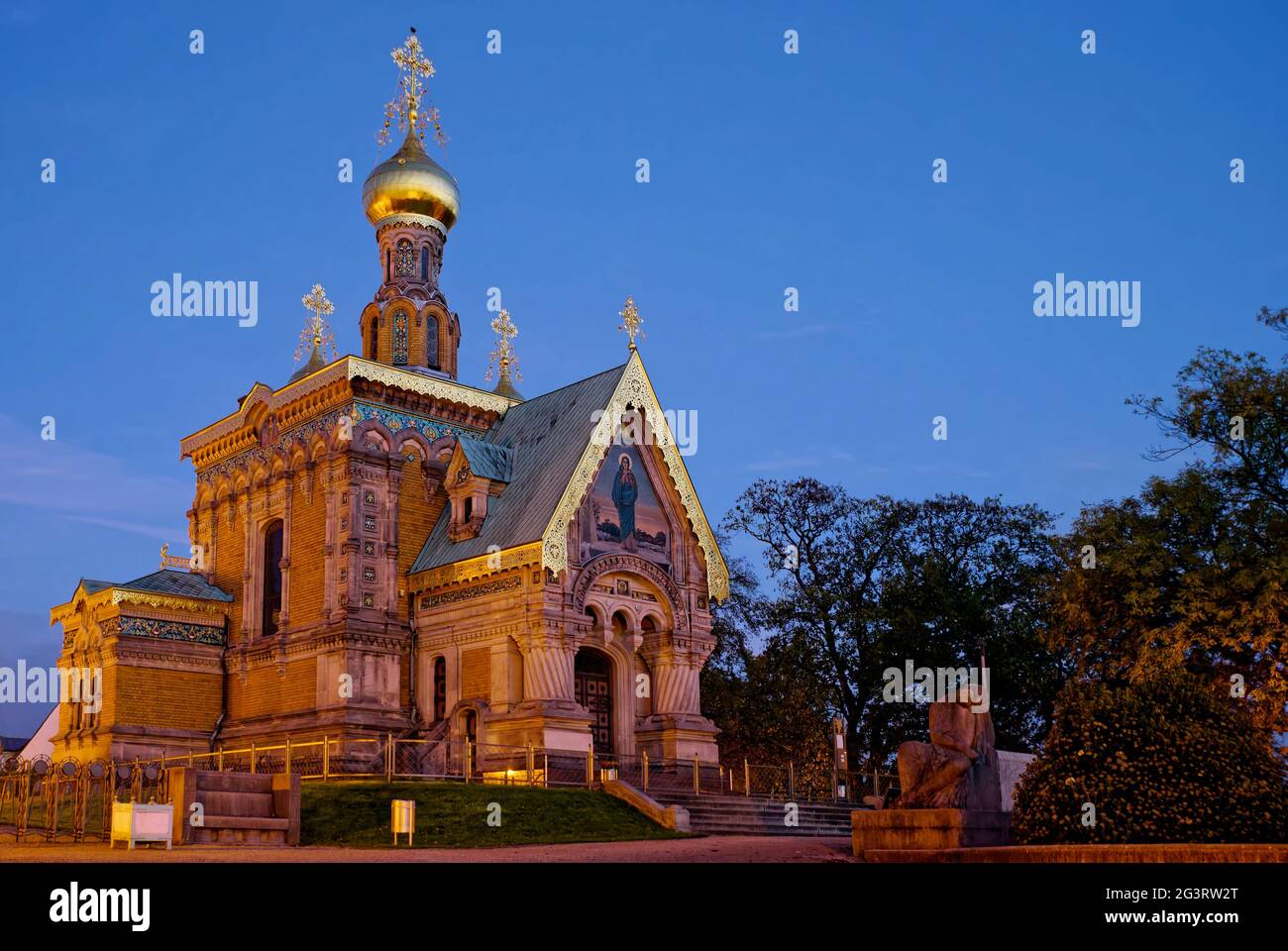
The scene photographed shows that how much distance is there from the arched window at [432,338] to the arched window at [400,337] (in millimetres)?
692

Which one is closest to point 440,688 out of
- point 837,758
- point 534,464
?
point 534,464

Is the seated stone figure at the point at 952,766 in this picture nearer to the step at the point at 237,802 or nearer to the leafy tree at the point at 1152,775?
the leafy tree at the point at 1152,775

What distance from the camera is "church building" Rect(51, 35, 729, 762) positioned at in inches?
1443

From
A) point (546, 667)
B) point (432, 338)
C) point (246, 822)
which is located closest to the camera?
point (246, 822)

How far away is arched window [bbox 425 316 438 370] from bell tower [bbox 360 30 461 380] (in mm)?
32

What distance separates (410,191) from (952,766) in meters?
30.5

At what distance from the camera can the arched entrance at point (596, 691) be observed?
3819 cm

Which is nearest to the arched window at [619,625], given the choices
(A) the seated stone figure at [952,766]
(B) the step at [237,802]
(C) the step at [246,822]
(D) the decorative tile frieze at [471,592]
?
(D) the decorative tile frieze at [471,592]

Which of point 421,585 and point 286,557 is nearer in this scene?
point 421,585

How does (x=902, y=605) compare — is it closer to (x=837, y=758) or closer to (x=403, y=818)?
(x=837, y=758)

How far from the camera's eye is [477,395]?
4328 cm

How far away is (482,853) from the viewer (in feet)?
73.6
